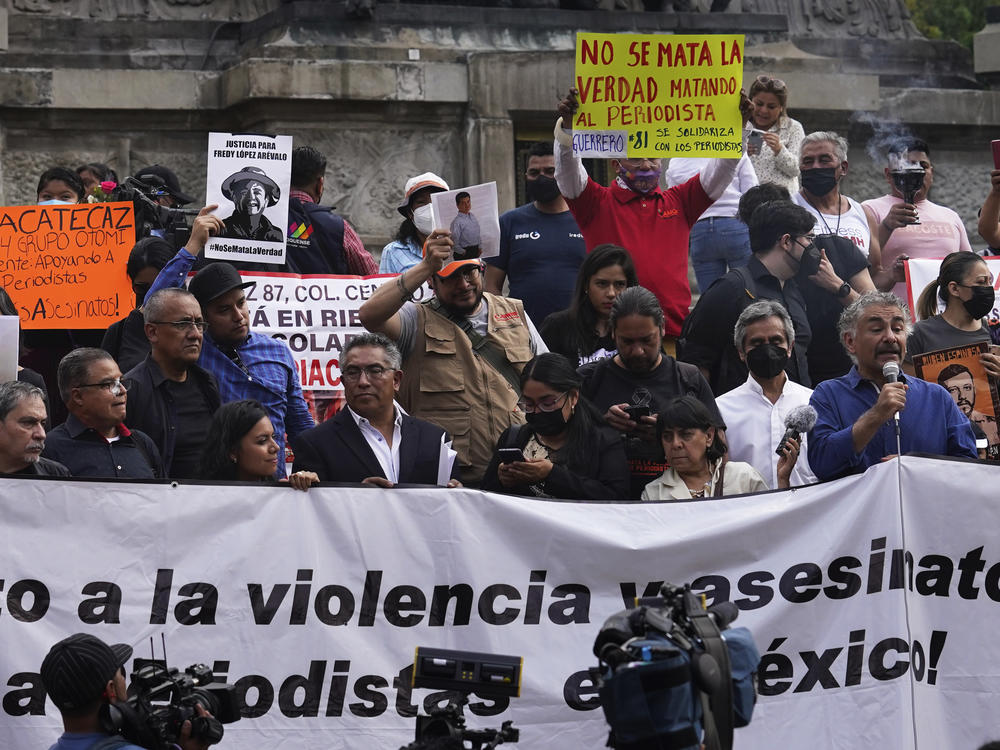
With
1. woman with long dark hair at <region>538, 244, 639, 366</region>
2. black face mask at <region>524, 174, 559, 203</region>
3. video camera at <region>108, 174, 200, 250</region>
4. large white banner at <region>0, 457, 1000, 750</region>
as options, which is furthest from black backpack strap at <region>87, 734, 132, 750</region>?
black face mask at <region>524, 174, 559, 203</region>

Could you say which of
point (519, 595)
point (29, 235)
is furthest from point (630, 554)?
point (29, 235)

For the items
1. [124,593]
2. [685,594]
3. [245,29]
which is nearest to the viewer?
[685,594]

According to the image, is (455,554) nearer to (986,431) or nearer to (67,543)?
(67,543)

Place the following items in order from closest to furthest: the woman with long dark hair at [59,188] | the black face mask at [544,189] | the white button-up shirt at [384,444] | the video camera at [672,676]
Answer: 1. the video camera at [672,676]
2. the white button-up shirt at [384,444]
3. the black face mask at [544,189]
4. the woman with long dark hair at [59,188]

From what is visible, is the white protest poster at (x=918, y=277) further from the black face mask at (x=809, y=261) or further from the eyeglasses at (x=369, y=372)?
the eyeglasses at (x=369, y=372)

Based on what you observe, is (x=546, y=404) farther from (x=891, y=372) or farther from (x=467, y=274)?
(x=891, y=372)

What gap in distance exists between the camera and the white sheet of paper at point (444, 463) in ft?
29.0

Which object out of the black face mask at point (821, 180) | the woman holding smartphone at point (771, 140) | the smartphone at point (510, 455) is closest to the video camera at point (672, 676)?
the smartphone at point (510, 455)

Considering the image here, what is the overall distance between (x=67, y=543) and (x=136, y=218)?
14.0 feet

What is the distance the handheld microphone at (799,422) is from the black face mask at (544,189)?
3061 mm

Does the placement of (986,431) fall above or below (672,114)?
below

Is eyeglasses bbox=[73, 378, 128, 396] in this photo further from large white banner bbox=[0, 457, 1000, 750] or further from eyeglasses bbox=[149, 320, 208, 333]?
large white banner bbox=[0, 457, 1000, 750]

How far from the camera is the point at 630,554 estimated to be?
807 centimetres

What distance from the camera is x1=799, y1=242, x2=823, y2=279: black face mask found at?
34.6 feet
